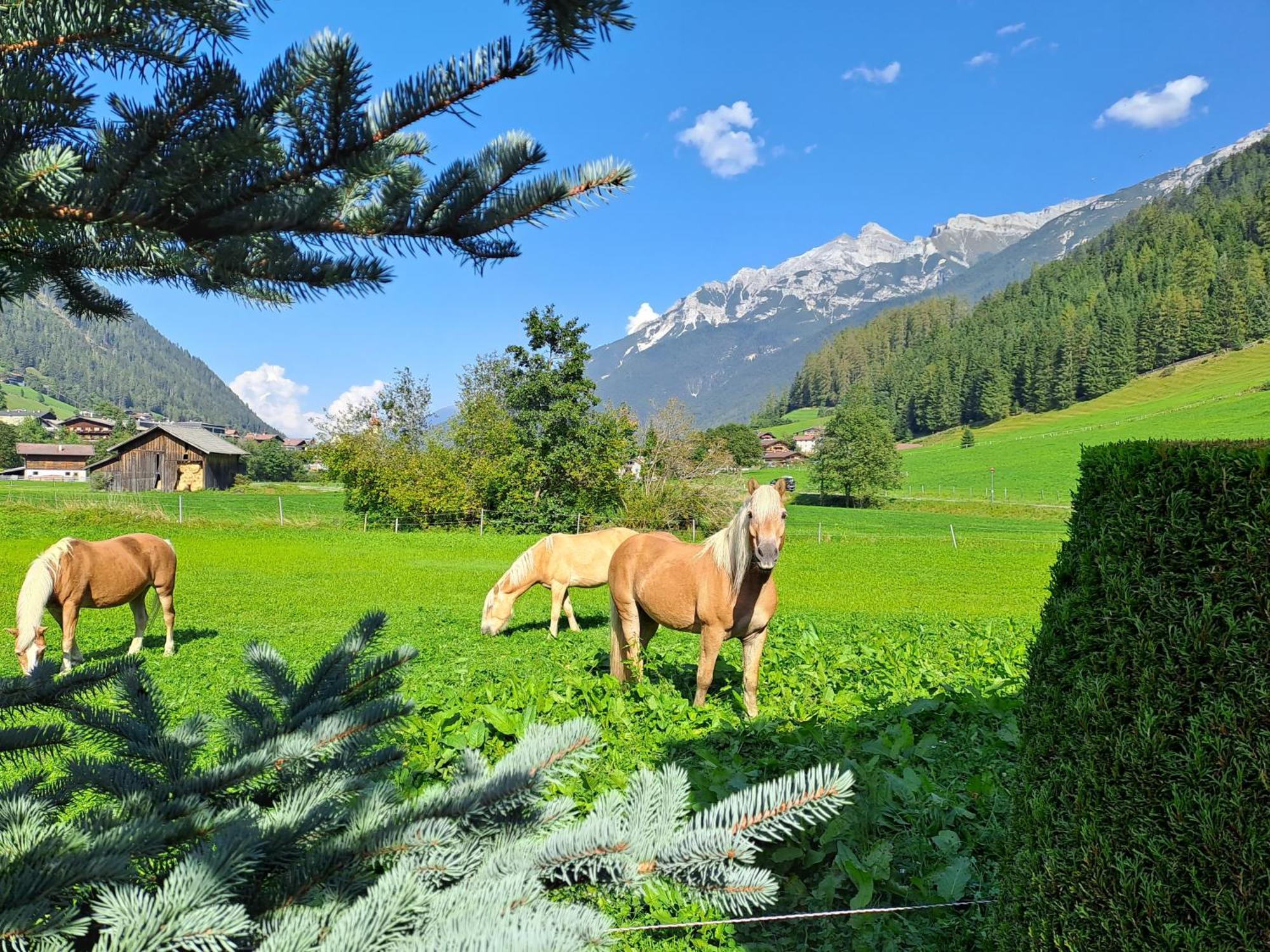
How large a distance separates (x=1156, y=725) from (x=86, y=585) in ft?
40.9

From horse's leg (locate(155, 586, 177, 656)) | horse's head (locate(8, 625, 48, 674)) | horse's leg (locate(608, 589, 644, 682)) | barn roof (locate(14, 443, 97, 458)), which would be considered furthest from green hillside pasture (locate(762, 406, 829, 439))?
horse's head (locate(8, 625, 48, 674))

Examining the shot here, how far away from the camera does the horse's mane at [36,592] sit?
343 inches

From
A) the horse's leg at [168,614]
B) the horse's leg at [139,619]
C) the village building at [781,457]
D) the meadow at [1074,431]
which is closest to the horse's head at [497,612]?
the horse's leg at [168,614]

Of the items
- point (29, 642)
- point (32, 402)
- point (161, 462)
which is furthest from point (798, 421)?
point (32, 402)

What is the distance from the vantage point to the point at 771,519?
5.29m

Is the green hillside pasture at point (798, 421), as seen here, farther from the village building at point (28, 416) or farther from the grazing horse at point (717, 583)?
the village building at point (28, 416)

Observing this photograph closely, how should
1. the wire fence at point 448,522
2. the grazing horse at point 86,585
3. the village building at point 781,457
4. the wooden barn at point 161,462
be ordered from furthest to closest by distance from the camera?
the village building at point 781,457 < the wooden barn at point 161,462 < the wire fence at point 448,522 < the grazing horse at point 86,585

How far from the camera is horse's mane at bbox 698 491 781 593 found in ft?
17.5

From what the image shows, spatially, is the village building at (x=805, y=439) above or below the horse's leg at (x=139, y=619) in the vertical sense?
above

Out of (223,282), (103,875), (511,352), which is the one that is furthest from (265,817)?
(511,352)

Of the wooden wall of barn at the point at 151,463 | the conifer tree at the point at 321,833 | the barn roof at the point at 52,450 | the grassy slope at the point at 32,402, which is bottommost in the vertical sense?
the conifer tree at the point at 321,833

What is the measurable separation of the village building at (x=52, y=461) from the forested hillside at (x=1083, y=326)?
128618 mm

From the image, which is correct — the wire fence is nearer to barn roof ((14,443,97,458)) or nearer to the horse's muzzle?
the horse's muzzle

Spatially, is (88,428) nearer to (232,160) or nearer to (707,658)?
(707,658)
